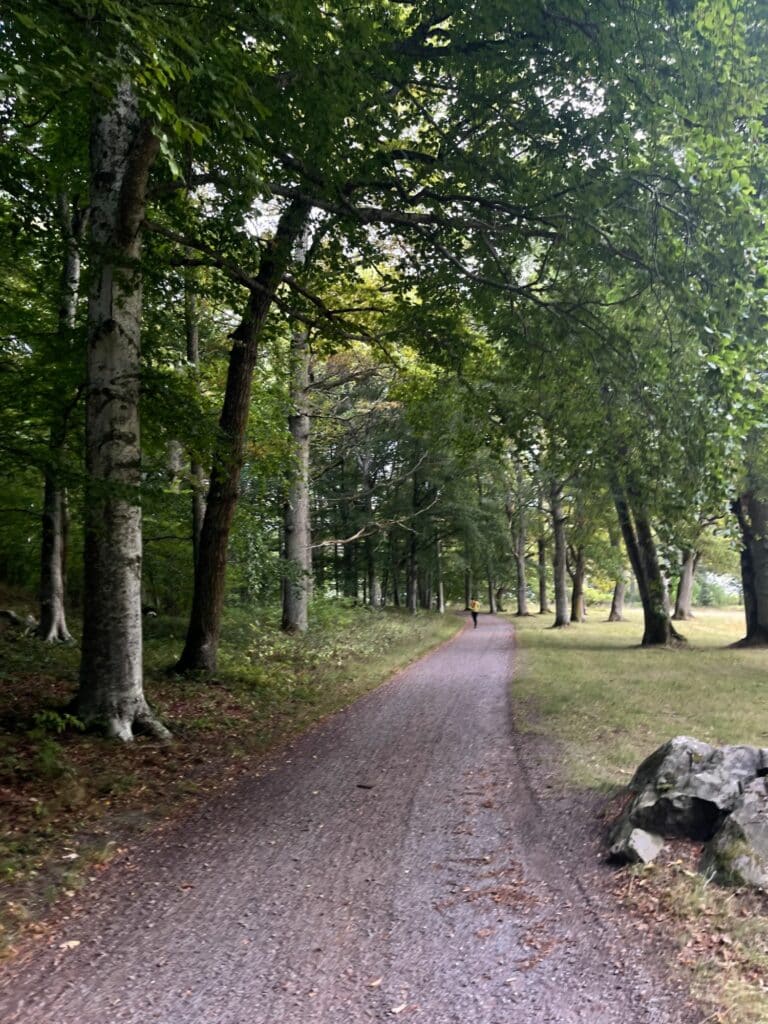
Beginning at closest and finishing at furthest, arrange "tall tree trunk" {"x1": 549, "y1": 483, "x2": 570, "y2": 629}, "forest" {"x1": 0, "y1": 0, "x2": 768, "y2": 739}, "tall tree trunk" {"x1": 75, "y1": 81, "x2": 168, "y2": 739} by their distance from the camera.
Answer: "forest" {"x1": 0, "y1": 0, "x2": 768, "y2": 739}, "tall tree trunk" {"x1": 75, "y1": 81, "x2": 168, "y2": 739}, "tall tree trunk" {"x1": 549, "y1": 483, "x2": 570, "y2": 629}

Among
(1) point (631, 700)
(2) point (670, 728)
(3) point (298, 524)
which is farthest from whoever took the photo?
(3) point (298, 524)

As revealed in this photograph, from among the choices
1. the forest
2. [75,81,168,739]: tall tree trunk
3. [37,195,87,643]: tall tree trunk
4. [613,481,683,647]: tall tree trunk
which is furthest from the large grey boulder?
[613,481,683,647]: tall tree trunk

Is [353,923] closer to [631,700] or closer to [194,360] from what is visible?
[631,700]

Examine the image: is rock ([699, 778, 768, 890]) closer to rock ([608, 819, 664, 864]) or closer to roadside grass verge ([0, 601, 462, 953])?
rock ([608, 819, 664, 864])

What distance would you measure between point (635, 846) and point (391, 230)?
7.98m

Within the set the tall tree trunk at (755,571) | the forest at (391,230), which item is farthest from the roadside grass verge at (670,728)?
the forest at (391,230)

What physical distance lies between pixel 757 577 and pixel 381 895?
60.4 ft

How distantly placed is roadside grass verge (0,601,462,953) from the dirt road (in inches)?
14.1

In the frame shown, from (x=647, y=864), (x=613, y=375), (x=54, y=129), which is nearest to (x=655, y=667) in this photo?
(x=613, y=375)

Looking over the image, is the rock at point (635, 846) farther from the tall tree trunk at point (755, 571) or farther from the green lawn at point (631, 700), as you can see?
the tall tree trunk at point (755, 571)

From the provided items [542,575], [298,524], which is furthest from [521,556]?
[298,524]

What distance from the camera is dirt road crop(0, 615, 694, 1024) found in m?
2.98

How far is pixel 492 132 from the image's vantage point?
7.60 metres

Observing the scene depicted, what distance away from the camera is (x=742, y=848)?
3.96 metres
